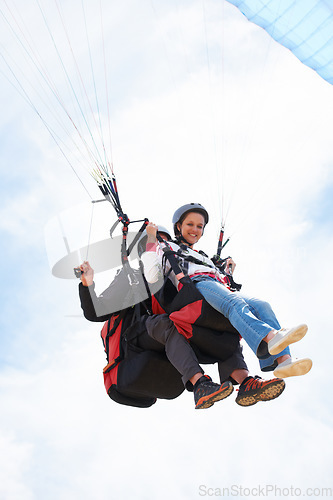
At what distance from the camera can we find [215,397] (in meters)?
2.86

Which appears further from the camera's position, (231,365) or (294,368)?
(231,365)

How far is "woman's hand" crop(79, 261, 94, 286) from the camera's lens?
147 inches

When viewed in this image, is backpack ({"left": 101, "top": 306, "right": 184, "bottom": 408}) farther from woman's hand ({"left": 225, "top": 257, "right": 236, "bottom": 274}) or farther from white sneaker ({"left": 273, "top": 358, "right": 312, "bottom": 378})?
woman's hand ({"left": 225, "top": 257, "right": 236, "bottom": 274})

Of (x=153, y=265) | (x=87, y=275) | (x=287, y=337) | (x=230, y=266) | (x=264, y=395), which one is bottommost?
(x=264, y=395)

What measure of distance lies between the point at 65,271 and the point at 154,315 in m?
0.96

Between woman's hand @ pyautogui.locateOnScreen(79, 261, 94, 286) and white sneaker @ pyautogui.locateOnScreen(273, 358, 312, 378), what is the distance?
1.69 meters

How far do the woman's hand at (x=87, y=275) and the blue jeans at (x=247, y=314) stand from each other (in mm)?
910

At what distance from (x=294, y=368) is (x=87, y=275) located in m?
1.82

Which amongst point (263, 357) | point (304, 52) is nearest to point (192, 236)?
point (263, 357)

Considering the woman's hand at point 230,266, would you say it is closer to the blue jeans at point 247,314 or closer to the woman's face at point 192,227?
the woman's face at point 192,227

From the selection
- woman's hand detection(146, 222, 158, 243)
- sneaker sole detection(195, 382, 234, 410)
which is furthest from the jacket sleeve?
sneaker sole detection(195, 382, 234, 410)

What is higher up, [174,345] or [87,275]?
[87,275]

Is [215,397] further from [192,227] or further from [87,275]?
[192,227]

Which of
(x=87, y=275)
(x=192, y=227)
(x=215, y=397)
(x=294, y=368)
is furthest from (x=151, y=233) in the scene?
(x=294, y=368)
